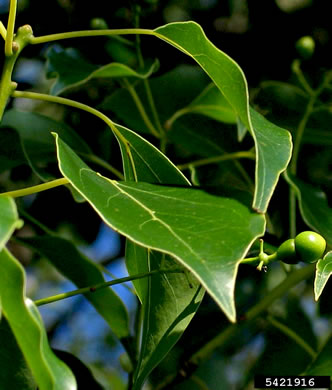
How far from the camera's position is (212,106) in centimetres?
175

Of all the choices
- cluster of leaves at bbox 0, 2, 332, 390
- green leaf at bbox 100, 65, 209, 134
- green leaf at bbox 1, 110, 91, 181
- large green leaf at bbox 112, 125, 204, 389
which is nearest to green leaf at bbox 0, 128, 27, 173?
cluster of leaves at bbox 0, 2, 332, 390

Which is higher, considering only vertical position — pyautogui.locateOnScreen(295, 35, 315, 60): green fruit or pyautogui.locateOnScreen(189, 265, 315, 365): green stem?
pyautogui.locateOnScreen(295, 35, 315, 60): green fruit

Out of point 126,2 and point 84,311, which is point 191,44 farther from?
point 84,311

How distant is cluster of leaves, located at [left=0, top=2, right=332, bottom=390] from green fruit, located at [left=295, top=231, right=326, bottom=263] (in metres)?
0.01

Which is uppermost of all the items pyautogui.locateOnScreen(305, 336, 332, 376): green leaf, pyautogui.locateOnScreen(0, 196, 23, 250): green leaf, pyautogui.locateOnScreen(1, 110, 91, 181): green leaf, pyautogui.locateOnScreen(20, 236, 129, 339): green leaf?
pyautogui.locateOnScreen(0, 196, 23, 250): green leaf

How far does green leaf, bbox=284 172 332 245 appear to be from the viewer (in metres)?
1.40

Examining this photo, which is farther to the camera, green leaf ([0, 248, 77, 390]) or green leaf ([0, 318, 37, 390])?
green leaf ([0, 318, 37, 390])

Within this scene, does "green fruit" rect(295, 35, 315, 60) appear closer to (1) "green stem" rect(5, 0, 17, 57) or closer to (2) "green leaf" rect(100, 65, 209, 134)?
(2) "green leaf" rect(100, 65, 209, 134)

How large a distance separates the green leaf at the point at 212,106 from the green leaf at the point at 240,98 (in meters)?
0.55

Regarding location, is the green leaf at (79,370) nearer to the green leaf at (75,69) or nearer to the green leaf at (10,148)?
the green leaf at (10,148)

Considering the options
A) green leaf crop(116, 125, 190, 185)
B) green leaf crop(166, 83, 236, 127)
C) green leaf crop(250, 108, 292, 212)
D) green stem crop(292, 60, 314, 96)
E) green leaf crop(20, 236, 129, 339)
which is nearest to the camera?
green leaf crop(250, 108, 292, 212)

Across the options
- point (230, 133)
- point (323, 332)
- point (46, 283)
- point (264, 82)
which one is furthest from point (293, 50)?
point (46, 283)

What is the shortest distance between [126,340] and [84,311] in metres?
1.65

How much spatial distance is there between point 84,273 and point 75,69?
1.34ft
